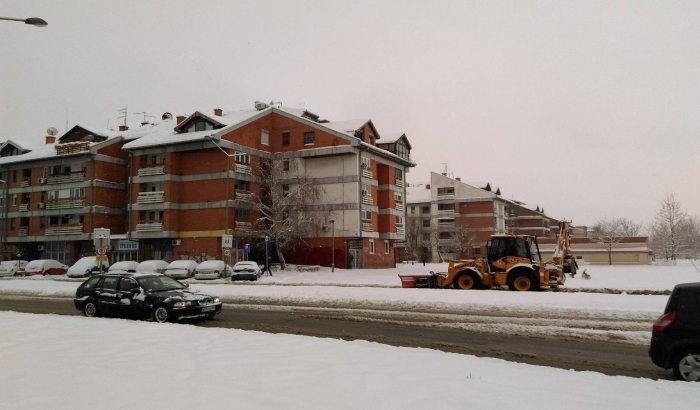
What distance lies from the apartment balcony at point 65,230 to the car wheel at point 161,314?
127 ft

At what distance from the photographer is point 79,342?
10297 mm

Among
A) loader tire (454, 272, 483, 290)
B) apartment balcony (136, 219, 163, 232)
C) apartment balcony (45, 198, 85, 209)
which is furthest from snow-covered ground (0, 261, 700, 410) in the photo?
apartment balcony (45, 198, 85, 209)

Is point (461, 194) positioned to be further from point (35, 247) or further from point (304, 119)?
point (35, 247)

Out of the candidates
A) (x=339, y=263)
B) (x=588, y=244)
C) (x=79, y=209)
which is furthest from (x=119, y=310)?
(x=588, y=244)

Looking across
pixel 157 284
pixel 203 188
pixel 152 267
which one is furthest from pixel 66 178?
pixel 157 284

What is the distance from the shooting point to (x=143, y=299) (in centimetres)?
1473

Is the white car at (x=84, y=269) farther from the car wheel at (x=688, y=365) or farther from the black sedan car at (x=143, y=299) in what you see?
the car wheel at (x=688, y=365)

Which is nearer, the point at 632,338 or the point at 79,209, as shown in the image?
the point at 632,338

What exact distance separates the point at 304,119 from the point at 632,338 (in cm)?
3794

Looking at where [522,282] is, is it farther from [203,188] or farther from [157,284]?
[203,188]

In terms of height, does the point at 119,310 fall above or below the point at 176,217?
below

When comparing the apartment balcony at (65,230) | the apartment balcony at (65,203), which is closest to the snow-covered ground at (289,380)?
the apartment balcony at (65,230)

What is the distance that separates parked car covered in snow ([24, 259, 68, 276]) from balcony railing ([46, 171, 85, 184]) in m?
9.10

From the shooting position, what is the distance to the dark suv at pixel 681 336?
7.55 m
